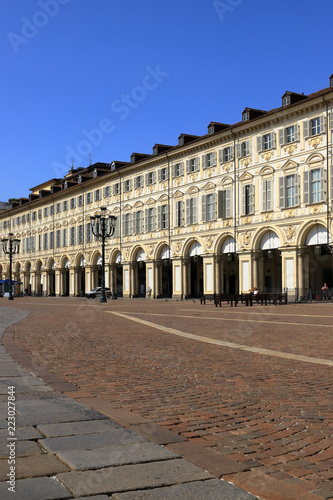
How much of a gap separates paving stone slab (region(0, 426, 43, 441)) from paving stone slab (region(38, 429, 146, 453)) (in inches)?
6.6

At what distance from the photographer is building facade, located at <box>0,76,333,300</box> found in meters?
40.2

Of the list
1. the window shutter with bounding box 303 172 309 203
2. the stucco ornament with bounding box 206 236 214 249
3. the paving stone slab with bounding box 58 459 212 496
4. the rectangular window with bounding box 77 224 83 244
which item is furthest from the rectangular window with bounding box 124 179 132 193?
the paving stone slab with bounding box 58 459 212 496

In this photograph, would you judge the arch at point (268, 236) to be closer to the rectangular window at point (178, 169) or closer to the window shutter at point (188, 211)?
the window shutter at point (188, 211)

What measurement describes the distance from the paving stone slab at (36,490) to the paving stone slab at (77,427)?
1.10 metres

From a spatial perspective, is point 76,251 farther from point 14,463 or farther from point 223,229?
point 14,463

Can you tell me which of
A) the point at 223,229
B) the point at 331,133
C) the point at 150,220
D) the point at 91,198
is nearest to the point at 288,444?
the point at 331,133

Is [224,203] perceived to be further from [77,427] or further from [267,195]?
[77,427]

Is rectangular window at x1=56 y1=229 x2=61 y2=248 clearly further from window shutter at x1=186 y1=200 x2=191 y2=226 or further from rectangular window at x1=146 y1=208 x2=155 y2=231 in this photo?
window shutter at x1=186 y1=200 x2=191 y2=226

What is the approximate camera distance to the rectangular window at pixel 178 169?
174 ft

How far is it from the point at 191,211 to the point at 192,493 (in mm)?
48063

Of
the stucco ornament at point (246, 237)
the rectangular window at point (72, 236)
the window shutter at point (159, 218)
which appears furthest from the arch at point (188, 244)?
the rectangular window at point (72, 236)

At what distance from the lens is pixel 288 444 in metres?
5.02

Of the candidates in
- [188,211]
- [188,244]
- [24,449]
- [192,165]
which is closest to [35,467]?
[24,449]

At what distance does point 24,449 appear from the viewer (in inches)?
179
